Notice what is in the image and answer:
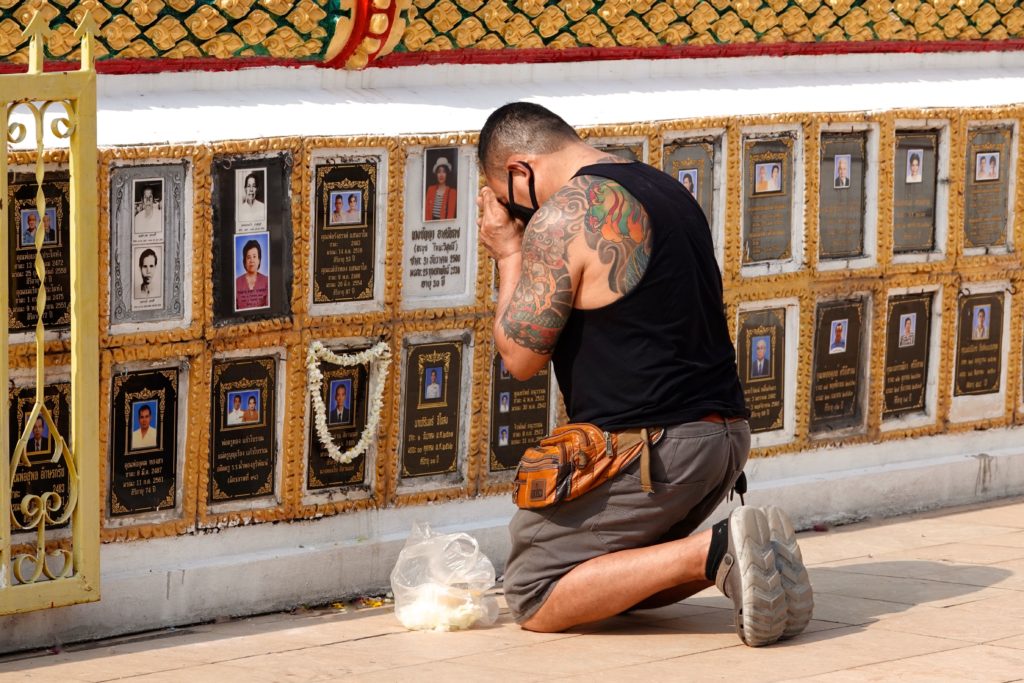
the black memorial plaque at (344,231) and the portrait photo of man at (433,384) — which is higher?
the black memorial plaque at (344,231)

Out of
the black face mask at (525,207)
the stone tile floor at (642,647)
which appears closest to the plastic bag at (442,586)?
the stone tile floor at (642,647)

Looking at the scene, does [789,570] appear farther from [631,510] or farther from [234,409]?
[234,409]

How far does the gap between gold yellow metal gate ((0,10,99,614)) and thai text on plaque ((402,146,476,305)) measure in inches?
41.8

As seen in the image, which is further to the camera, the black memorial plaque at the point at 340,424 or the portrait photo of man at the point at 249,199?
the black memorial plaque at the point at 340,424

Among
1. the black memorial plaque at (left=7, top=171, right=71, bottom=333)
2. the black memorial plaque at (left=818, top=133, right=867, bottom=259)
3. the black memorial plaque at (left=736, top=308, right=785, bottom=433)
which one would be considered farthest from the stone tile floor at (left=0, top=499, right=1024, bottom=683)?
the black memorial plaque at (left=818, top=133, right=867, bottom=259)

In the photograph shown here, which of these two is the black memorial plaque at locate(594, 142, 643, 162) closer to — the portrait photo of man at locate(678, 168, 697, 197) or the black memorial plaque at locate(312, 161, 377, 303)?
the portrait photo of man at locate(678, 168, 697, 197)

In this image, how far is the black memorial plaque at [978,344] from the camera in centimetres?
687

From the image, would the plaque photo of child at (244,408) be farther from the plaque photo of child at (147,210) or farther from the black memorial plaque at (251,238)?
the plaque photo of child at (147,210)

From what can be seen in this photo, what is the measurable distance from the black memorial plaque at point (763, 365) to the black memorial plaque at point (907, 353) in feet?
1.54

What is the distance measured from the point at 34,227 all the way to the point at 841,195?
284 centimetres

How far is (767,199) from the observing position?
631cm

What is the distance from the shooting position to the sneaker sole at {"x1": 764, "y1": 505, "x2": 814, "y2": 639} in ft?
15.7

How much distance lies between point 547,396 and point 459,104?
934mm

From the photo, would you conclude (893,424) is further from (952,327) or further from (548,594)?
(548,594)
